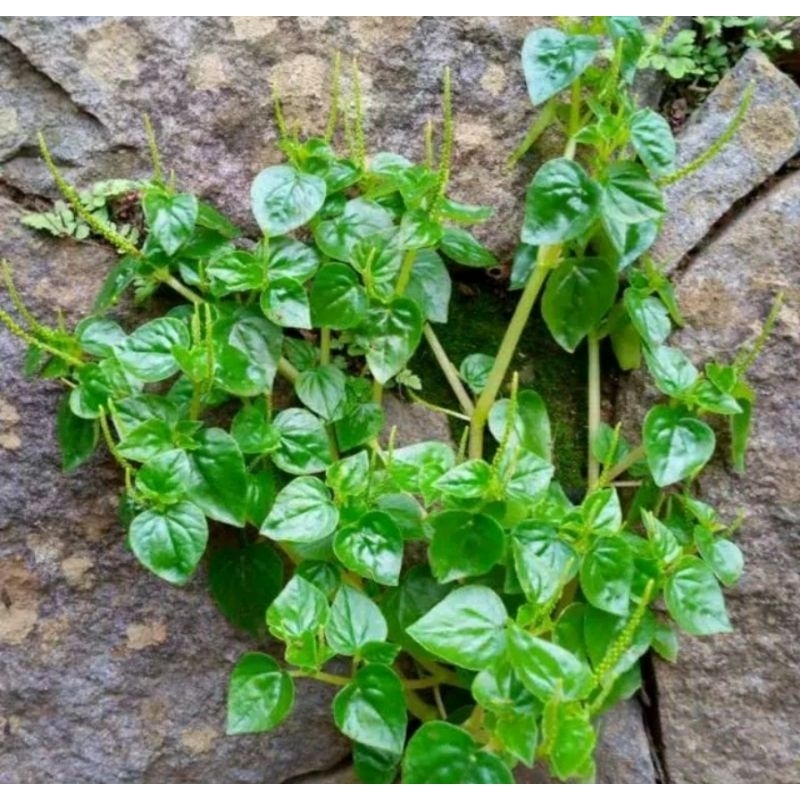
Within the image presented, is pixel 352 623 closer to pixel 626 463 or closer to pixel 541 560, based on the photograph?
pixel 541 560

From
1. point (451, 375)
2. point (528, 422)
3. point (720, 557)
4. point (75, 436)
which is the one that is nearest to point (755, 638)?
point (720, 557)

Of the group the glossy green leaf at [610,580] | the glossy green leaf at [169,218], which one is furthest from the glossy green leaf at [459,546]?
the glossy green leaf at [169,218]

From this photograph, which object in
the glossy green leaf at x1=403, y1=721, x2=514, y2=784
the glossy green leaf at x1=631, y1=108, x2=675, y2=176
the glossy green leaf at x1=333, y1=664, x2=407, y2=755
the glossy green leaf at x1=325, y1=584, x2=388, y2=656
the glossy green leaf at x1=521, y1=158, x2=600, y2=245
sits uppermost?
the glossy green leaf at x1=631, y1=108, x2=675, y2=176

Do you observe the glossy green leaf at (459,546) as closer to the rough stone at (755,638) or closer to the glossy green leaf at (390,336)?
the glossy green leaf at (390,336)

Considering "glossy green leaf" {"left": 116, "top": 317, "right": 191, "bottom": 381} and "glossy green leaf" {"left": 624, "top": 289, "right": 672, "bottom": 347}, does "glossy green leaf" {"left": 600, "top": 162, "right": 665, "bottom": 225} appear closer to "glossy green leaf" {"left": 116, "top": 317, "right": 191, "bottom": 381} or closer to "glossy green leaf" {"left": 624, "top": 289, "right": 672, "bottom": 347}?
"glossy green leaf" {"left": 624, "top": 289, "right": 672, "bottom": 347}

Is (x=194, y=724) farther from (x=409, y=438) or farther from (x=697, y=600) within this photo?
(x=697, y=600)

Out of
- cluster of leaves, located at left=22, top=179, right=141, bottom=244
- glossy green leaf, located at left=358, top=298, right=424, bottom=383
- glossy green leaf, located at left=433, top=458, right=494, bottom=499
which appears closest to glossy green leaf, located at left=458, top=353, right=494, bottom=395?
glossy green leaf, located at left=358, top=298, right=424, bottom=383
